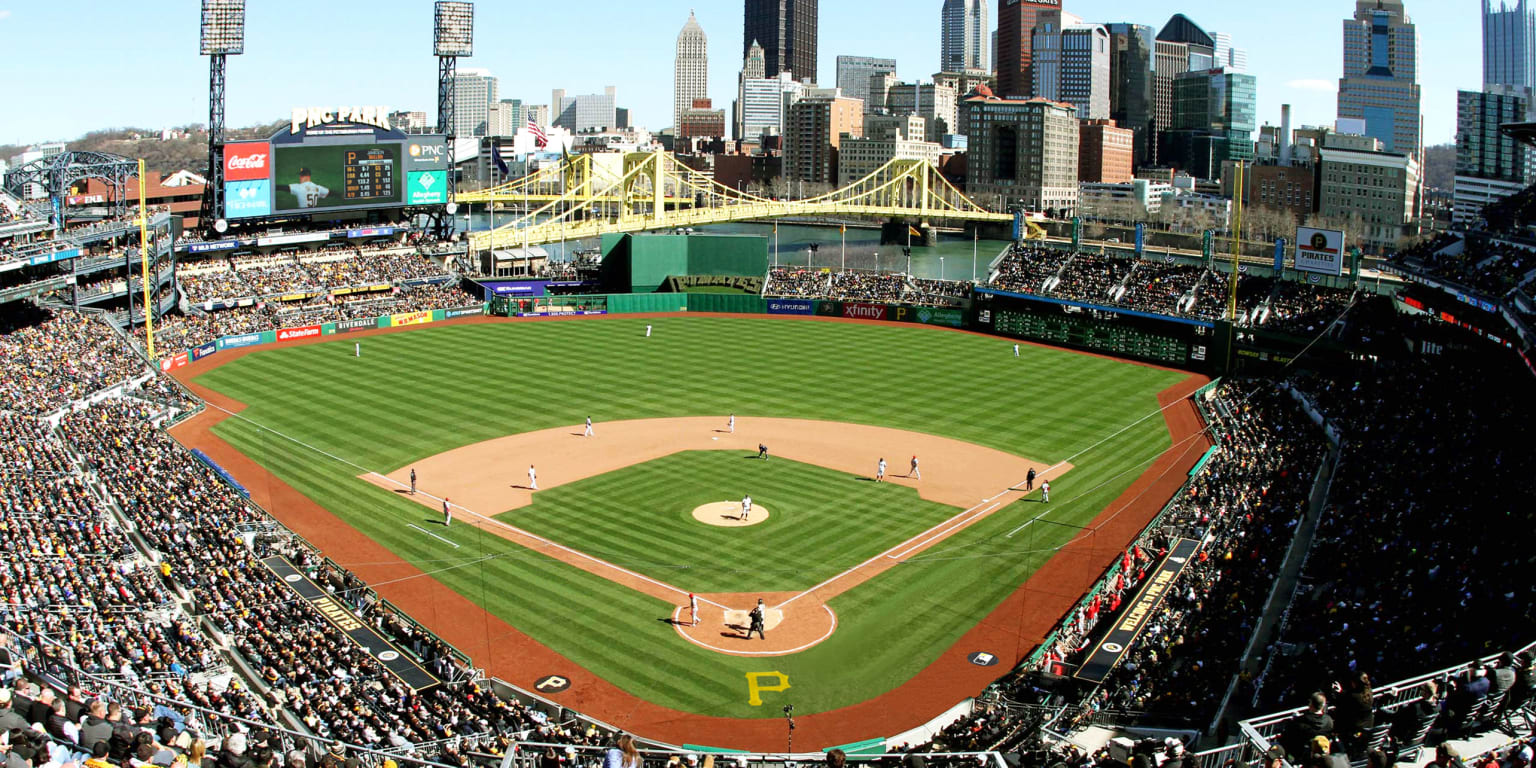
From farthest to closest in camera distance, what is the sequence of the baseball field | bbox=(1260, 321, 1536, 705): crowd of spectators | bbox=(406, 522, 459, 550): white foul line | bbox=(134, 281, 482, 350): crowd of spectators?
bbox=(134, 281, 482, 350): crowd of spectators, bbox=(406, 522, 459, 550): white foul line, the baseball field, bbox=(1260, 321, 1536, 705): crowd of spectators

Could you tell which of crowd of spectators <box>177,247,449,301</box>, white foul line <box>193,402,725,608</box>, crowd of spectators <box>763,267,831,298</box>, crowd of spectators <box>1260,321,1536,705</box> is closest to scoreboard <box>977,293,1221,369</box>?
crowd of spectators <box>763,267,831,298</box>

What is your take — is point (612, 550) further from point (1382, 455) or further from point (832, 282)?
point (832, 282)

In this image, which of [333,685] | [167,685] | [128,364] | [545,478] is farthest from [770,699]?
[128,364]

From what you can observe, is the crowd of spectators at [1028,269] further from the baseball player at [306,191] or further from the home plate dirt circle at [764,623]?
the home plate dirt circle at [764,623]

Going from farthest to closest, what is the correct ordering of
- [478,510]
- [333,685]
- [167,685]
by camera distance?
Answer: [478,510], [333,685], [167,685]

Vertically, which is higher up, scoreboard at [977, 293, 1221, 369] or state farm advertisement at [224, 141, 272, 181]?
state farm advertisement at [224, 141, 272, 181]

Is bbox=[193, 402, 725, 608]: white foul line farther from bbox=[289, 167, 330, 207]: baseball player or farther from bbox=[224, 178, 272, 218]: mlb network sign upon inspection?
bbox=[289, 167, 330, 207]: baseball player

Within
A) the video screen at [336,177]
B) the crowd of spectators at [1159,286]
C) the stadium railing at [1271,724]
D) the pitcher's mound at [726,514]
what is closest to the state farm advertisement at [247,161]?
the video screen at [336,177]
